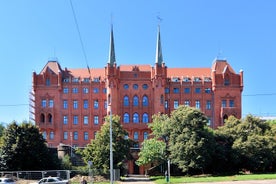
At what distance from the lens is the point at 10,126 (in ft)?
201

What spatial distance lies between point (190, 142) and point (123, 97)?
39.2m

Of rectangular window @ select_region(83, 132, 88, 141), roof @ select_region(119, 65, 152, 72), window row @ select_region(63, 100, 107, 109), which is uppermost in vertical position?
roof @ select_region(119, 65, 152, 72)

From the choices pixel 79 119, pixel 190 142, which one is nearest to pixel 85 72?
pixel 79 119

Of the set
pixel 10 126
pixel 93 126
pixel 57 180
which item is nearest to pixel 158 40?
pixel 93 126

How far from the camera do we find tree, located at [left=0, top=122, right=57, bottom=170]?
195ft

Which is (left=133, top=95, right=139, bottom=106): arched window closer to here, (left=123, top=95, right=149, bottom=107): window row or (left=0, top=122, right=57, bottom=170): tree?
(left=123, top=95, right=149, bottom=107): window row

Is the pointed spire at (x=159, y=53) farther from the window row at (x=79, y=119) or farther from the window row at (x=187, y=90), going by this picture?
the window row at (x=79, y=119)

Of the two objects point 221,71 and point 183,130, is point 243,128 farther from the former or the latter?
point 221,71

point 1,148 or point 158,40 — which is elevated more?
point 158,40

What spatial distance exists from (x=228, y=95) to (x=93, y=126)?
111 feet

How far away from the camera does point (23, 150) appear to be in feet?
197

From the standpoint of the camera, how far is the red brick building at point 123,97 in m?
105

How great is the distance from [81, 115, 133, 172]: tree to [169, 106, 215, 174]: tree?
827cm

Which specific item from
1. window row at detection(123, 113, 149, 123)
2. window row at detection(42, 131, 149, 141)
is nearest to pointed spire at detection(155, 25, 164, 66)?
window row at detection(123, 113, 149, 123)
